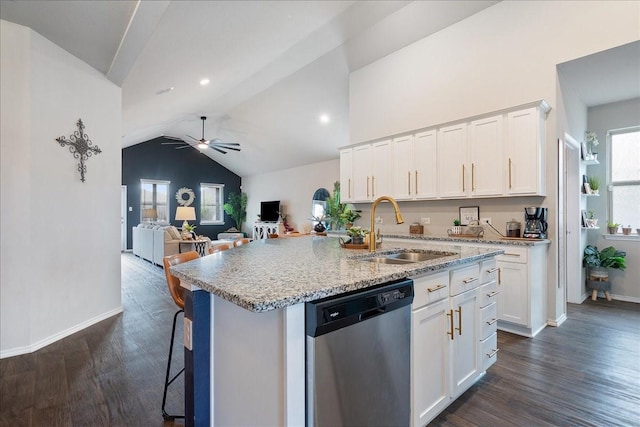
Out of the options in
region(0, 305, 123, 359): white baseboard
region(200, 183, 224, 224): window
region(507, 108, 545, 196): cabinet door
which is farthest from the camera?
region(200, 183, 224, 224): window

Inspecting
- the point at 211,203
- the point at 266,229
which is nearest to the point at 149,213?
the point at 211,203

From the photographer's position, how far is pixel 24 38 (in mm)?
2686

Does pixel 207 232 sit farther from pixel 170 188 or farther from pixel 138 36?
pixel 138 36

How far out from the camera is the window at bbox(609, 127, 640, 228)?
168 inches

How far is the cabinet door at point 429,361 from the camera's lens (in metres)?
1.54

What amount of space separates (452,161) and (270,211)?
791 cm

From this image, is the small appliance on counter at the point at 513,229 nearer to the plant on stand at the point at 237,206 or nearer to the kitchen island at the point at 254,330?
the kitchen island at the point at 254,330

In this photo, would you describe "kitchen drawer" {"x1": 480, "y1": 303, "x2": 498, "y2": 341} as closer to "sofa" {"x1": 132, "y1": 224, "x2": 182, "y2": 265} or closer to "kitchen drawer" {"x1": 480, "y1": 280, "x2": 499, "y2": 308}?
"kitchen drawer" {"x1": 480, "y1": 280, "x2": 499, "y2": 308}

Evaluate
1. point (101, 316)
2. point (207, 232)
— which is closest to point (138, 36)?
point (101, 316)

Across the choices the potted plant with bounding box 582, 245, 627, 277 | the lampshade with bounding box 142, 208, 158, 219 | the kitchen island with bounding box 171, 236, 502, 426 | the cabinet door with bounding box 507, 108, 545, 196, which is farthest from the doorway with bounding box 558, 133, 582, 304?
the lampshade with bounding box 142, 208, 158, 219

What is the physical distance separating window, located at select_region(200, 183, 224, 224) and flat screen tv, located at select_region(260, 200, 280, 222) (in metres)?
2.06

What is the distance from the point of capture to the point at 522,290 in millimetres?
3090

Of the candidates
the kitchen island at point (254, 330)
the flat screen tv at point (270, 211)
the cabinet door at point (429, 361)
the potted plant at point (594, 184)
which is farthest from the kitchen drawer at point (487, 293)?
the flat screen tv at point (270, 211)

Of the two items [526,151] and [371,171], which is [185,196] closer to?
[371,171]
